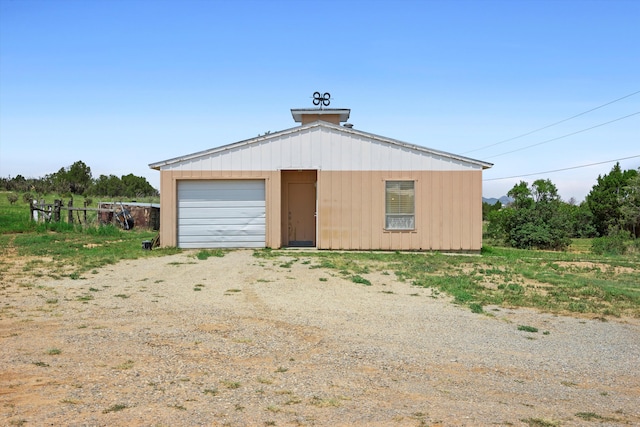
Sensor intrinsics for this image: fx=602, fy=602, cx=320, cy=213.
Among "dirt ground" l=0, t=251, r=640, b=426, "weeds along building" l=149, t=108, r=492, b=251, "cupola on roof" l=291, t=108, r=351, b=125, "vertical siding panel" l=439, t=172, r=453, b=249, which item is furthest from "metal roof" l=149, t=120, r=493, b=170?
"dirt ground" l=0, t=251, r=640, b=426

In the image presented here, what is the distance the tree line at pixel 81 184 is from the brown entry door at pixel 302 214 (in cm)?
2820

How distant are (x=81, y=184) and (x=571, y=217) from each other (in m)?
37.1

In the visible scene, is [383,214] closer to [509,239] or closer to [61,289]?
[509,239]

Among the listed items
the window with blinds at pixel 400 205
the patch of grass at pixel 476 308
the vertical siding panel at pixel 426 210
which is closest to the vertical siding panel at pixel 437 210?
the vertical siding panel at pixel 426 210

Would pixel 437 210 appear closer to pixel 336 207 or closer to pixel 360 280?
pixel 336 207

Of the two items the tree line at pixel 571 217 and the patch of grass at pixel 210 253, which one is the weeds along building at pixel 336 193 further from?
the tree line at pixel 571 217

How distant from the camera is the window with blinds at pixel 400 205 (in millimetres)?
17828

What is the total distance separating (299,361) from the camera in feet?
20.0

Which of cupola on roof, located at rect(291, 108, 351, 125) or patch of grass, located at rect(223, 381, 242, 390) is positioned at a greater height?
cupola on roof, located at rect(291, 108, 351, 125)

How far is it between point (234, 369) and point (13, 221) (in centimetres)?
2061

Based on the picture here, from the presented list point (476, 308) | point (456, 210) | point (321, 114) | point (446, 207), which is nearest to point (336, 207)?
point (446, 207)

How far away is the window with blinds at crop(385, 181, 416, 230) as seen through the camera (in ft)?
58.5

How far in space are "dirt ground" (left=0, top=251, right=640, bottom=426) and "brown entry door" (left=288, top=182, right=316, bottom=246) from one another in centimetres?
936

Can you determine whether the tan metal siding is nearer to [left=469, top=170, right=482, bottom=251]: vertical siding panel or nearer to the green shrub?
[left=469, top=170, right=482, bottom=251]: vertical siding panel
